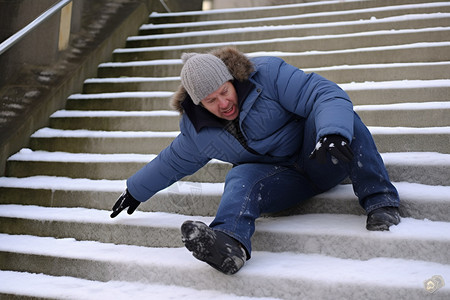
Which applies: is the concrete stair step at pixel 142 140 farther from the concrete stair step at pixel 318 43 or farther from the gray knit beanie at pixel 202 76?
the concrete stair step at pixel 318 43

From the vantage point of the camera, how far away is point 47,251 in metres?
2.20

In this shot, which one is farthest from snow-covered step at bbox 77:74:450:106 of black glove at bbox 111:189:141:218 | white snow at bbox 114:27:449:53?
black glove at bbox 111:189:141:218

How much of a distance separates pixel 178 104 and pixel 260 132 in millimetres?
383

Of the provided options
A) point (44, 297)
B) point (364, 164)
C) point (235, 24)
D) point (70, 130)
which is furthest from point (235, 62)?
point (235, 24)

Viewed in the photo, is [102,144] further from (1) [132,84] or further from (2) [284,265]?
(2) [284,265]

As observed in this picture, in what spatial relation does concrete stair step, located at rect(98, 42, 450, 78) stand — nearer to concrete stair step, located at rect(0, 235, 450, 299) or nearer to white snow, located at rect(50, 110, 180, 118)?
white snow, located at rect(50, 110, 180, 118)

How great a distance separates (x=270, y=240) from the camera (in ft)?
6.22

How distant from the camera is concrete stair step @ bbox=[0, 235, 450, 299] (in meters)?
1.50

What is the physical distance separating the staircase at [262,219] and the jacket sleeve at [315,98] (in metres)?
0.43

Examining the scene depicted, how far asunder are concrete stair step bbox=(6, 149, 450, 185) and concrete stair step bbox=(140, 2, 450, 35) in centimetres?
195

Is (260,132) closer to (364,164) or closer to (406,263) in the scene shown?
(364,164)

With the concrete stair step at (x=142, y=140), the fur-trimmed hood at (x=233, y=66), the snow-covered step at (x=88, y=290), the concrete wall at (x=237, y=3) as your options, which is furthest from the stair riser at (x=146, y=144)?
the concrete wall at (x=237, y=3)

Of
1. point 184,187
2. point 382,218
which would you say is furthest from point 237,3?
point 382,218

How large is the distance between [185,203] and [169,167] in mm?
304
